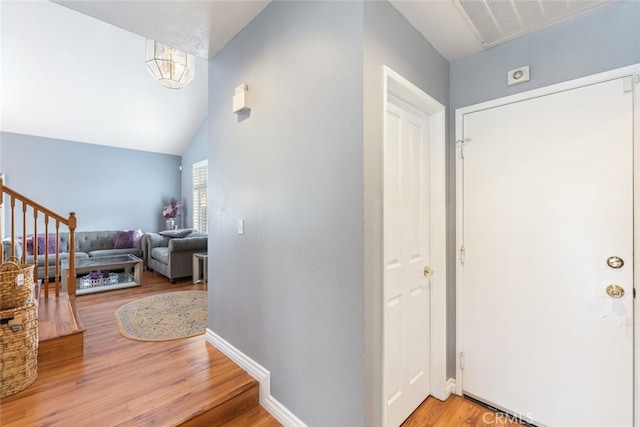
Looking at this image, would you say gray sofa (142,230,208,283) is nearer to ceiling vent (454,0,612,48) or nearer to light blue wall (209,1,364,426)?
light blue wall (209,1,364,426)

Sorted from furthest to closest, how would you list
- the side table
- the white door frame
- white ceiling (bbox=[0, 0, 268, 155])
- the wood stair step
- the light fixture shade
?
1. the side table
2. the light fixture shade
3. the wood stair step
4. the white door frame
5. white ceiling (bbox=[0, 0, 268, 155])

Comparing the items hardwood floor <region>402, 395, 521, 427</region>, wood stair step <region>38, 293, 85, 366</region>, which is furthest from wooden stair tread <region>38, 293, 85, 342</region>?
hardwood floor <region>402, 395, 521, 427</region>

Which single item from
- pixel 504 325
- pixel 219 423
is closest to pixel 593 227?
pixel 504 325

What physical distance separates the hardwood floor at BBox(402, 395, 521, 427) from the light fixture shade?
137 inches

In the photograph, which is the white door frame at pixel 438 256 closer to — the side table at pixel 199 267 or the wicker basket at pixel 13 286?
the wicker basket at pixel 13 286

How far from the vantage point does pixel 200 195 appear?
6449mm

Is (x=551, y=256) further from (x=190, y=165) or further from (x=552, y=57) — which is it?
(x=190, y=165)

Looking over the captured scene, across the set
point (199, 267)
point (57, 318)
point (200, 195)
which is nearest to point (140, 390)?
point (57, 318)

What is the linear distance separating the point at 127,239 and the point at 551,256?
676 cm

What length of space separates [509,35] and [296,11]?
1356 millimetres

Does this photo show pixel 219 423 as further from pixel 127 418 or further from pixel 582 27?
pixel 582 27

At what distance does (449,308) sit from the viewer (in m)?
2.11

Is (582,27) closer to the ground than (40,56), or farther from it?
closer to the ground

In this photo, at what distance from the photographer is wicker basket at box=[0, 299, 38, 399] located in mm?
1750
